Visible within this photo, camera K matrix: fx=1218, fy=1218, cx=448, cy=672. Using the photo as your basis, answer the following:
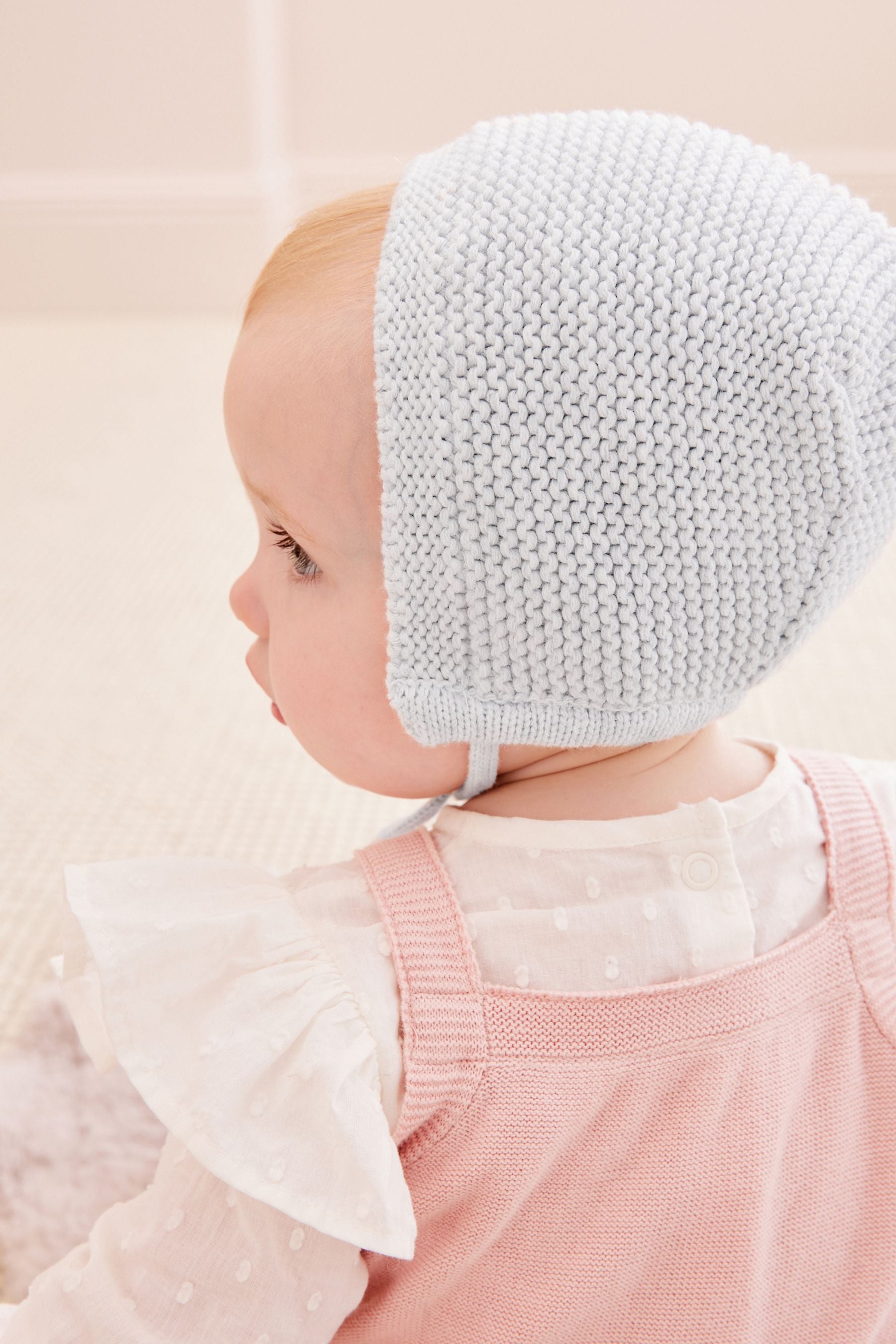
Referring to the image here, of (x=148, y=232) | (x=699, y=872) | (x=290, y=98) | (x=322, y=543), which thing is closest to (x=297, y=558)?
(x=322, y=543)

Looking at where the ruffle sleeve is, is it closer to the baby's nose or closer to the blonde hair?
the baby's nose

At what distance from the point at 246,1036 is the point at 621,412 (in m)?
0.34

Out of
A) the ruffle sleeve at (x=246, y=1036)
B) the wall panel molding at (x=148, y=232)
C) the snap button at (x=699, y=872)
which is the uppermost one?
the snap button at (x=699, y=872)

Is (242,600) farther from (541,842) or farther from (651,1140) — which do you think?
(651,1140)

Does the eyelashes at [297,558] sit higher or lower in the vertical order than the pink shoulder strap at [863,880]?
higher

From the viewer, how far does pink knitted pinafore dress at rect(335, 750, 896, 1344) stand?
23.3 inches

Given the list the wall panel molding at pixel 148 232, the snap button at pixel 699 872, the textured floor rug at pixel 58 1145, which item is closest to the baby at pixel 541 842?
the snap button at pixel 699 872

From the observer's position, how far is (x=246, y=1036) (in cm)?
57

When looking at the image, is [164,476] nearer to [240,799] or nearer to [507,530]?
[240,799]

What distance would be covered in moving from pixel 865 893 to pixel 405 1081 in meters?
0.27

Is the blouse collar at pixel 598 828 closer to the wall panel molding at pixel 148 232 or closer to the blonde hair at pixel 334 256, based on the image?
the blonde hair at pixel 334 256

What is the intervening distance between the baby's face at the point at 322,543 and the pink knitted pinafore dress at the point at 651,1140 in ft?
0.20

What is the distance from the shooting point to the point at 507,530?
56 cm

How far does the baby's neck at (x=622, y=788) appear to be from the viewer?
65 cm
